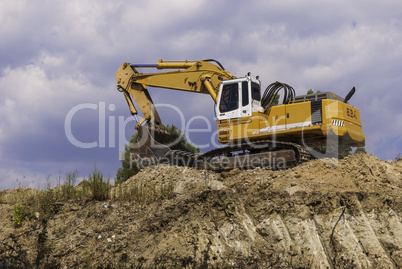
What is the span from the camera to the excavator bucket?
13938 millimetres

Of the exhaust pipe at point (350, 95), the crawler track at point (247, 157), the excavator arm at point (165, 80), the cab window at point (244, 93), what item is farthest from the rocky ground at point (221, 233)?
the excavator arm at point (165, 80)

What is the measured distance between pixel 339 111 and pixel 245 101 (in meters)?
2.94

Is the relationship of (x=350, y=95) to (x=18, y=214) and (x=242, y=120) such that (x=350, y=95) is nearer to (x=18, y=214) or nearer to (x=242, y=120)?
(x=242, y=120)

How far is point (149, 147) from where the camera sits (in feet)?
46.1

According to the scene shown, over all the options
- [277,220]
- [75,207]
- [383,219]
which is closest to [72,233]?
[75,207]

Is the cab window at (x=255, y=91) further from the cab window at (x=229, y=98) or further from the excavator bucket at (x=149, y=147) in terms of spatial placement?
the excavator bucket at (x=149, y=147)

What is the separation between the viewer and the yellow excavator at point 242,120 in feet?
39.0

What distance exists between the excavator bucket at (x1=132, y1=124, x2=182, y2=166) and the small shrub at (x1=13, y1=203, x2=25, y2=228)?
18.7 feet

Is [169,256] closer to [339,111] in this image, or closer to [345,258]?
[345,258]

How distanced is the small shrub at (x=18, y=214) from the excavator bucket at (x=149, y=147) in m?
5.69

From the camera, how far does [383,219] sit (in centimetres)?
791

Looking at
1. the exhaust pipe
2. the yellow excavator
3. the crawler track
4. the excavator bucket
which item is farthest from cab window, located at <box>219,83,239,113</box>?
the exhaust pipe

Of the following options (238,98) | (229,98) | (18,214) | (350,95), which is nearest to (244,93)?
(238,98)

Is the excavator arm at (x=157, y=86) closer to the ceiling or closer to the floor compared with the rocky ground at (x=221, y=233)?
closer to the ceiling
